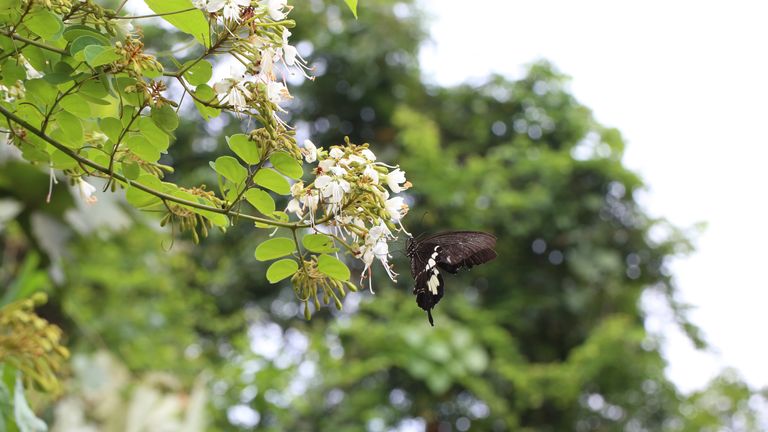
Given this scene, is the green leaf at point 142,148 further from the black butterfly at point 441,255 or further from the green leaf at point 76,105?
the black butterfly at point 441,255

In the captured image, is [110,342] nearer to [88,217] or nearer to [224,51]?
[88,217]

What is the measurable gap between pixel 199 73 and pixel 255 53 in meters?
0.05

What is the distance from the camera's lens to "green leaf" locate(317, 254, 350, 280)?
2.25 ft

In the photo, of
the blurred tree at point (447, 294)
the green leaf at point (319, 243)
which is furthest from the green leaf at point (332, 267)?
the blurred tree at point (447, 294)

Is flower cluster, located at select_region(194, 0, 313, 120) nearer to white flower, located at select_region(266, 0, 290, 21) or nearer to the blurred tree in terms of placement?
white flower, located at select_region(266, 0, 290, 21)

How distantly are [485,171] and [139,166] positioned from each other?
451 centimetres

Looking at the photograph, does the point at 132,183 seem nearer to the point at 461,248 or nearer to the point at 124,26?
the point at 124,26

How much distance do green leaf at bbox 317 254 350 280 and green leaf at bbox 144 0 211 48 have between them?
0.60 ft

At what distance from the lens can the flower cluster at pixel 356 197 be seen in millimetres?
646

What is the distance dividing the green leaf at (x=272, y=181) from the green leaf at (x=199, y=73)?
8 cm

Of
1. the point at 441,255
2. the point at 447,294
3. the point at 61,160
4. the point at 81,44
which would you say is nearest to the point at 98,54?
the point at 81,44

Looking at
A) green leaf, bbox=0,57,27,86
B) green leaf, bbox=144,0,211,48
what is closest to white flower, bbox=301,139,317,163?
green leaf, bbox=144,0,211,48

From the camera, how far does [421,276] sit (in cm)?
74

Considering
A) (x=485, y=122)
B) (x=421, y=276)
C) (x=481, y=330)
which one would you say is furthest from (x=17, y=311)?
(x=485, y=122)
